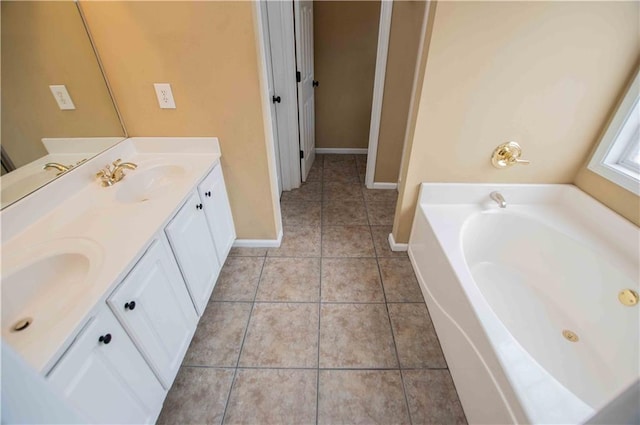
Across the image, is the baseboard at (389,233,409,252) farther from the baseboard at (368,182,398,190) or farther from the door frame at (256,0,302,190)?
the door frame at (256,0,302,190)

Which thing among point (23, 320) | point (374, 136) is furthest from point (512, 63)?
point (23, 320)

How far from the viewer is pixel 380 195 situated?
111 inches

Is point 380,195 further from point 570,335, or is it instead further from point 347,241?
point 570,335

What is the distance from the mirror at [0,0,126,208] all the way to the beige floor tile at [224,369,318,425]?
120cm

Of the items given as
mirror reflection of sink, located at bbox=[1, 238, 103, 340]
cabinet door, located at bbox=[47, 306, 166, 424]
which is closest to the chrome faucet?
mirror reflection of sink, located at bbox=[1, 238, 103, 340]

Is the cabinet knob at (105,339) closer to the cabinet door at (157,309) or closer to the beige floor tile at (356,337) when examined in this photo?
the cabinet door at (157,309)

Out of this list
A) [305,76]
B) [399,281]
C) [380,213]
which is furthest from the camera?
[305,76]

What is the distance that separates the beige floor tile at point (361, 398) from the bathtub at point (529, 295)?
294 millimetres

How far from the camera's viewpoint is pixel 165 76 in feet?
4.87

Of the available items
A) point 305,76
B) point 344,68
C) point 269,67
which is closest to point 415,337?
point 269,67

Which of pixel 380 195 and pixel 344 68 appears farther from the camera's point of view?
pixel 344 68

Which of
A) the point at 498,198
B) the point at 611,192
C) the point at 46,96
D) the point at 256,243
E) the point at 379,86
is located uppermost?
the point at 46,96

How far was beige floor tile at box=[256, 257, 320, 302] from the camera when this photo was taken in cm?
178

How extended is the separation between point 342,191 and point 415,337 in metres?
1.66
